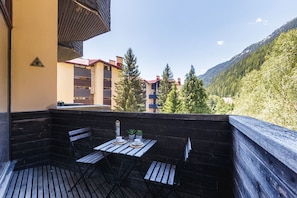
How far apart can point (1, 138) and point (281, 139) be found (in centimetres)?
331

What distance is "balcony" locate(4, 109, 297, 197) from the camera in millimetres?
792

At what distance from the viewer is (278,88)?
12539 millimetres

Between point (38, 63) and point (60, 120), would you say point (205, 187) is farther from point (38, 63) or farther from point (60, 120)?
point (38, 63)

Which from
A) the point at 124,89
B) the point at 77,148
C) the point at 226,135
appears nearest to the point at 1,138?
the point at 77,148

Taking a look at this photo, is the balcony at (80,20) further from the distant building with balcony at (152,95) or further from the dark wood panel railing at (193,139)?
the distant building with balcony at (152,95)

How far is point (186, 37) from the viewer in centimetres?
3497

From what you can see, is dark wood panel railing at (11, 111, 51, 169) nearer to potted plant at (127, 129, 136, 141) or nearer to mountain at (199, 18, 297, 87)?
potted plant at (127, 129, 136, 141)

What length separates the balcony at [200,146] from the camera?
0.79 m

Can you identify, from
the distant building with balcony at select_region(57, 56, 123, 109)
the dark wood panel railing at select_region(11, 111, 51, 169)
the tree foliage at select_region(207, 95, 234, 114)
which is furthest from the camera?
the tree foliage at select_region(207, 95, 234, 114)

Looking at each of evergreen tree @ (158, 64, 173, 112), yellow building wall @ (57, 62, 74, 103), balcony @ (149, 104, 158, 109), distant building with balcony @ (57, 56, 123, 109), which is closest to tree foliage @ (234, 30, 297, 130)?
evergreen tree @ (158, 64, 173, 112)

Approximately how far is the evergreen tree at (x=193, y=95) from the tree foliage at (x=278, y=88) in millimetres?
6186

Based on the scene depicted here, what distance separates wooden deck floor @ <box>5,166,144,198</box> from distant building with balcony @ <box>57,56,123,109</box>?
13.9 meters

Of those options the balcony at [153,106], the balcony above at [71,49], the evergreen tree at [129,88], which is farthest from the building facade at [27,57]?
the balcony at [153,106]

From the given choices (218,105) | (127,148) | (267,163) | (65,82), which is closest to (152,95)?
(218,105)
